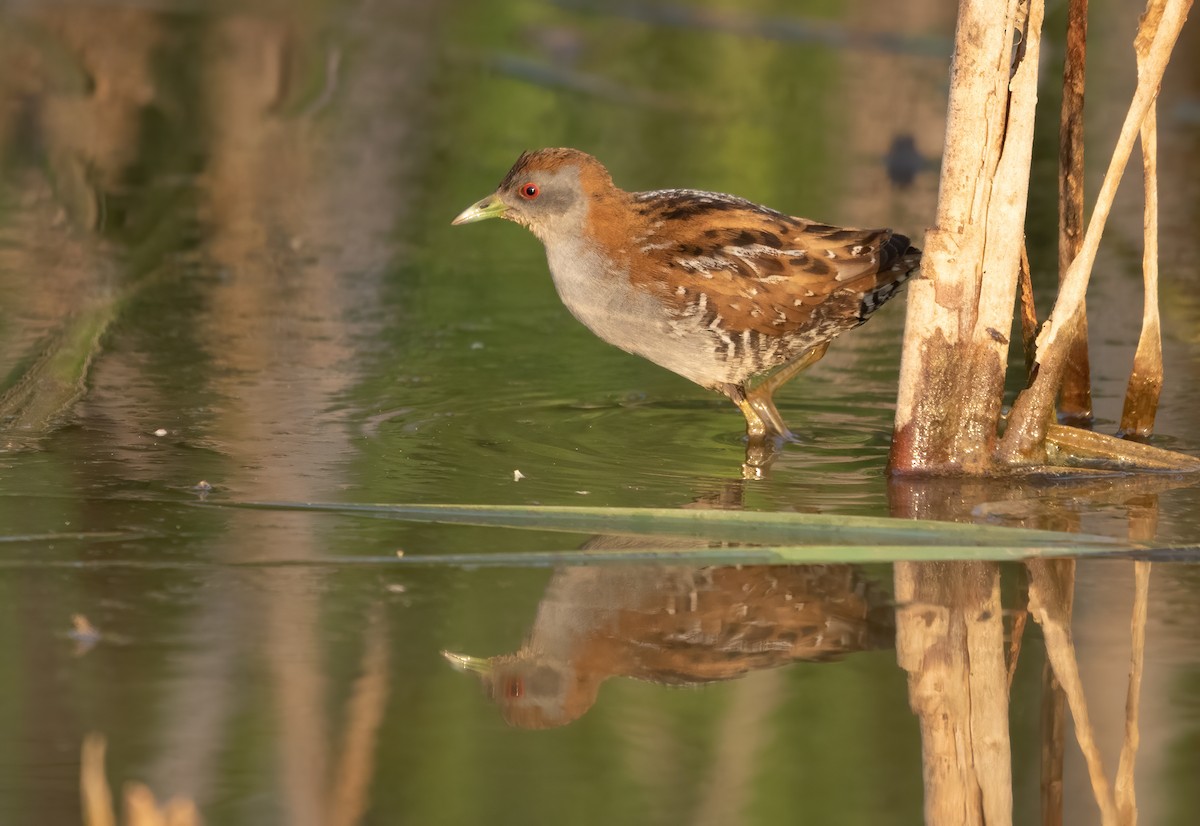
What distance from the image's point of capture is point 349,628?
14.0ft

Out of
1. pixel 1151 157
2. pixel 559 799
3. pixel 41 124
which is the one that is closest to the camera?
pixel 559 799

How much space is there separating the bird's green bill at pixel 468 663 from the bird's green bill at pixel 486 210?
8.33 feet

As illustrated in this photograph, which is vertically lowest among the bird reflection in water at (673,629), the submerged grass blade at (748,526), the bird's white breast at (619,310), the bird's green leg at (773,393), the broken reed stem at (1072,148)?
the bird reflection in water at (673,629)

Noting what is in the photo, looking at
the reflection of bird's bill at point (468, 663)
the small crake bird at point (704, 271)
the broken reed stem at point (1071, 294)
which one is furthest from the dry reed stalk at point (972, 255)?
the reflection of bird's bill at point (468, 663)

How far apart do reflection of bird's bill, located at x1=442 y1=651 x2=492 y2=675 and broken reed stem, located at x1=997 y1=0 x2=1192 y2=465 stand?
206cm

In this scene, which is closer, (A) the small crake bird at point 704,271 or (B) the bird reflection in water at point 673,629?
(B) the bird reflection in water at point 673,629

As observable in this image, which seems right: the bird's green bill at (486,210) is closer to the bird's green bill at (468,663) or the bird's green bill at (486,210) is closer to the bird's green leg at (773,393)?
the bird's green leg at (773,393)

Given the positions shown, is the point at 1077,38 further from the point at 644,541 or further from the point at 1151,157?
the point at 644,541

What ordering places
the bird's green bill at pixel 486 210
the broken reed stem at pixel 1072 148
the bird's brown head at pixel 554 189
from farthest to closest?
the bird's green bill at pixel 486 210 < the bird's brown head at pixel 554 189 < the broken reed stem at pixel 1072 148

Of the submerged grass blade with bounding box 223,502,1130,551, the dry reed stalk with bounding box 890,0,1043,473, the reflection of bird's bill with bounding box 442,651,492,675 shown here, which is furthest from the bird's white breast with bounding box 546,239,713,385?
the reflection of bird's bill with bounding box 442,651,492,675

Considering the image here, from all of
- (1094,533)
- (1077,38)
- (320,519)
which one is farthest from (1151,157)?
(320,519)

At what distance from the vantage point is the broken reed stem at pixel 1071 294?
518cm

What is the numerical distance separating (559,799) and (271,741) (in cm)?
60

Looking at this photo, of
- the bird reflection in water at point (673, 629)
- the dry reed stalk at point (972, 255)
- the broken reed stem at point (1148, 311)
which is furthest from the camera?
the broken reed stem at point (1148, 311)
